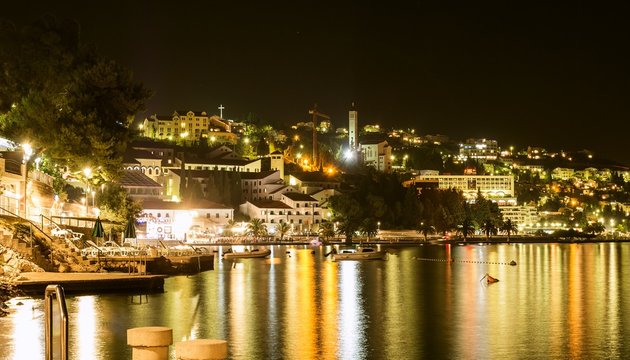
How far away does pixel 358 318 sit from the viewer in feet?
91.6

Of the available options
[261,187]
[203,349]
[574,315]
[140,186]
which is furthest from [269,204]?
[203,349]

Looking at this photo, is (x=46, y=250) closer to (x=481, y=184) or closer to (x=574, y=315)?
(x=574, y=315)

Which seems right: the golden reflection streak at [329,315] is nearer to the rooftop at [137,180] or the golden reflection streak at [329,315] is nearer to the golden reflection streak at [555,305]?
the golden reflection streak at [555,305]

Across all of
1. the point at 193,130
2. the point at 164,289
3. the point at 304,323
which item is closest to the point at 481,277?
the point at 164,289

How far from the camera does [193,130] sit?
13438cm

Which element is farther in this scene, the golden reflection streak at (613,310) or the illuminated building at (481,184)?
the illuminated building at (481,184)

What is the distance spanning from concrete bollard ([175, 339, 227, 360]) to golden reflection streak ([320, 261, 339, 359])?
1365cm

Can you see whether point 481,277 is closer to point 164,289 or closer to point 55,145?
point 164,289

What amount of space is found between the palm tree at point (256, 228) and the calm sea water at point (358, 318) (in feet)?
179

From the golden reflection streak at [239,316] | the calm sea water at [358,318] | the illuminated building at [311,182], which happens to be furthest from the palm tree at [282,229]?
the golden reflection streak at [239,316]

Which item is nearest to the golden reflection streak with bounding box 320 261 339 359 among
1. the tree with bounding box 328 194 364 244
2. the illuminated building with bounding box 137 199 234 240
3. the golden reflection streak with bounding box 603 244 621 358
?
the golden reflection streak with bounding box 603 244 621 358

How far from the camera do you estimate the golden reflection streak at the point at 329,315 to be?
21250mm

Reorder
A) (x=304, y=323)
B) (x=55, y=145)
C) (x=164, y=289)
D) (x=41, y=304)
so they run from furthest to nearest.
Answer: (x=55, y=145), (x=164, y=289), (x=304, y=323), (x=41, y=304)

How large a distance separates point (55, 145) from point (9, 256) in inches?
403
